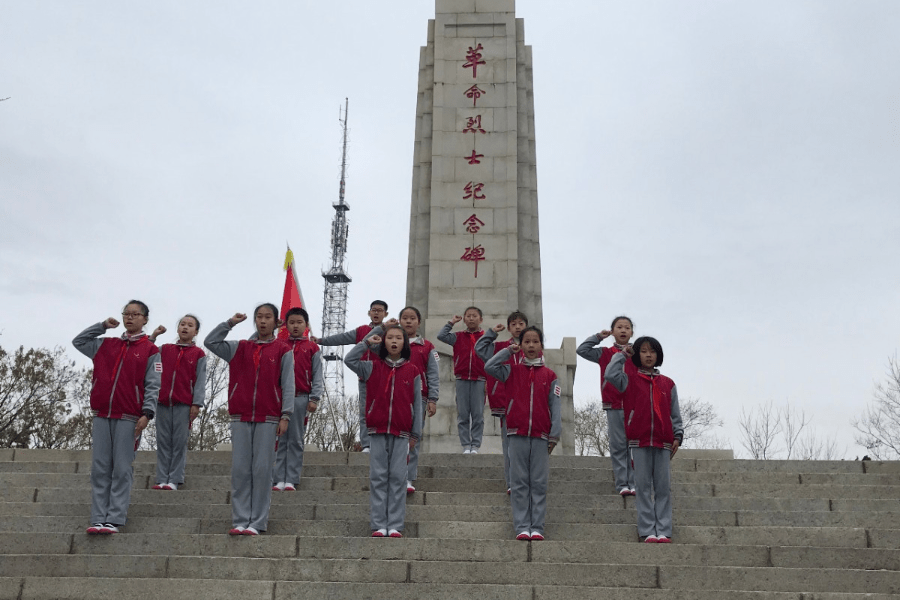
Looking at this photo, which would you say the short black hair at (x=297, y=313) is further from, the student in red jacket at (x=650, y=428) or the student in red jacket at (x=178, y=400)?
Answer: the student in red jacket at (x=650, y=428)

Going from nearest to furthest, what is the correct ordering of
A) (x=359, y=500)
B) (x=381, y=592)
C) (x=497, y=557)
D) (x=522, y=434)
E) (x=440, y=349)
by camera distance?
(x=381, y=592)
(x=497, y=557)
(x=522, y=434)
(x=359, y=500)
(x=440, y=349)

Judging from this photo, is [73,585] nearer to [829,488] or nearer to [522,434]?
[522,434]

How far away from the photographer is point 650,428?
6609mm

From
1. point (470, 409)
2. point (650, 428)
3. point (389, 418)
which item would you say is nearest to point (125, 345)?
point (389, 418)

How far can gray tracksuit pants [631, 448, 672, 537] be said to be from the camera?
6465mm

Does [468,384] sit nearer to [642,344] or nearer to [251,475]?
[642,344]

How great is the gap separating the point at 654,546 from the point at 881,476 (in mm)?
3417

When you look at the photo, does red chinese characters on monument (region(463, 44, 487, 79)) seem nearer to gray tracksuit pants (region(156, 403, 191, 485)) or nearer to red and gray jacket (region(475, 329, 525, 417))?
red and gray jacket (region(475, 329, 525, 417))

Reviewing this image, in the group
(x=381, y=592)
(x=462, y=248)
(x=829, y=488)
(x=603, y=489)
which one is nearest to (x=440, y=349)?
(x=462, y=248)

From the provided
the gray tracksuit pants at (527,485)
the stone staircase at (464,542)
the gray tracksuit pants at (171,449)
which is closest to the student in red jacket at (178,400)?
the gray tracksuit pants at (171,449)

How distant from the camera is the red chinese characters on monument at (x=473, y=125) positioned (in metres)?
14.5

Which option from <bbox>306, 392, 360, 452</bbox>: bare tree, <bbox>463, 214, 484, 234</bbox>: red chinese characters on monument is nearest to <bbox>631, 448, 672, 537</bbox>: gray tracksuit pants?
<bbox>463, 214, 484, 234</bbox>: red chinese characters on monument

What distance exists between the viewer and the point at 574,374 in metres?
13.3

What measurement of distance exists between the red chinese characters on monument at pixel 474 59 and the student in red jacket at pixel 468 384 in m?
6.64
